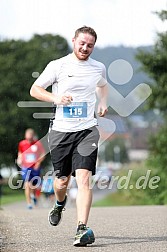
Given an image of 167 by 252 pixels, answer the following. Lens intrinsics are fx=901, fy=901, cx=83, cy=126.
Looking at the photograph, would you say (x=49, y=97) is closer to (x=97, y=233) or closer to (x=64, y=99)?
(x=64, y=99)

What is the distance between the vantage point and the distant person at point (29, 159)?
1797 cm

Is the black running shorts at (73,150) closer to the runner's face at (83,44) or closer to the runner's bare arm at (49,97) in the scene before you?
the runner's bare arm at (49,97)

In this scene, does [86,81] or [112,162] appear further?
[112,162]

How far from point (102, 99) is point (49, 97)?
750mm

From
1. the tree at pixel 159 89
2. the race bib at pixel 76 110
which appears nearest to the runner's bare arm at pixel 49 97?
the race bib at pixel 76 110

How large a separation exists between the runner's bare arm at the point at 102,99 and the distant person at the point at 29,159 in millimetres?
8404

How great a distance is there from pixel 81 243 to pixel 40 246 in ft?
1.30

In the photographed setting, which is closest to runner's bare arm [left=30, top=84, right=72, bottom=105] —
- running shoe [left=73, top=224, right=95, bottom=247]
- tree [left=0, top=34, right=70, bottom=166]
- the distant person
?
running shoe [left=73, top=224, right=95, bottom=247]

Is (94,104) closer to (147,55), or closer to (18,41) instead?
(147,55)

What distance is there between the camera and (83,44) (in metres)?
8.89

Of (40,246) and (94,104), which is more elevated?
(94,104)

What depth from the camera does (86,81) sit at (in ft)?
29.6

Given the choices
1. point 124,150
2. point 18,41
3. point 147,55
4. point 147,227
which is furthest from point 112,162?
point 147,227

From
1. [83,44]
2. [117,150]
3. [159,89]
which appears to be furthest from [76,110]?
[117,150]
